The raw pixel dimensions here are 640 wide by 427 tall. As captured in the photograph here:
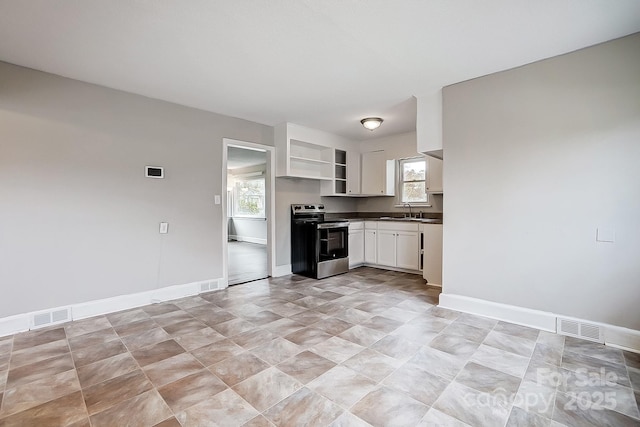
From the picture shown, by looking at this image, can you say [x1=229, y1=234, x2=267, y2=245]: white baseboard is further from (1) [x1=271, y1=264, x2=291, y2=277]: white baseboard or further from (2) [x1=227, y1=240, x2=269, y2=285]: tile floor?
(1) [x1=271, y1=264, x2=291, y2=277]: white baseboard

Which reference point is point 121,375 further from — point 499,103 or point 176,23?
point 499,103

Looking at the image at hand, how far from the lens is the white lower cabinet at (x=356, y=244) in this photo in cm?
551

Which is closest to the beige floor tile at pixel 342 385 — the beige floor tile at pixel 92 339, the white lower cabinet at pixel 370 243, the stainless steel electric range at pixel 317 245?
the beige floor tile at pixel 92 339

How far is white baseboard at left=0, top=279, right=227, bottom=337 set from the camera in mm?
2795

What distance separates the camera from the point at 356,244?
5.61 meters

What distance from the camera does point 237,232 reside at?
1062 cm

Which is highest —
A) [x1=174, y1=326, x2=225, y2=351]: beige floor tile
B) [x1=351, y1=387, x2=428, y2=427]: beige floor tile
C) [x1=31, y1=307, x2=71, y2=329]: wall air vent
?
[x1=31, y1=307, x2=71, y2=329]: wall air vent

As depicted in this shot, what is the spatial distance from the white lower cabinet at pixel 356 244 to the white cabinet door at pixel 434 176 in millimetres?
1441

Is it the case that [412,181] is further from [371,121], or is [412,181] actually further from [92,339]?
[92,339]

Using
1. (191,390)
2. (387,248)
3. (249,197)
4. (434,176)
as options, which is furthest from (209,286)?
(249,197)

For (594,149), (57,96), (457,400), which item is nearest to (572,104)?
(594,149)

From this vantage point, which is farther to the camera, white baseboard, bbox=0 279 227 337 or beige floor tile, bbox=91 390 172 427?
white baseboard, bbox=0 279 227 337

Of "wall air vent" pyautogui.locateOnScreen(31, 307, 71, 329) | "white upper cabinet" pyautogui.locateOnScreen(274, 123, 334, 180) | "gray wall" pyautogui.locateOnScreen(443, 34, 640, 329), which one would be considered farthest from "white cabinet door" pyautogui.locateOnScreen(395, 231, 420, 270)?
"wall air vent" pyautogui.locateOnScreen(31, 307, 71, 329)

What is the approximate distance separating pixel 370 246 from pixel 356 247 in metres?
0.27
